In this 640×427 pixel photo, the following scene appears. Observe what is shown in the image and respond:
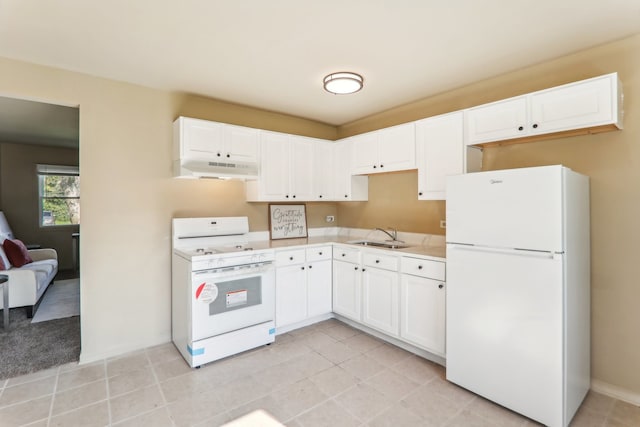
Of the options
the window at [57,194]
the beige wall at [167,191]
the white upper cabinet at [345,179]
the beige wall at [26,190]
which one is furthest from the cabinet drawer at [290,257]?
the beige wall at [26,190]

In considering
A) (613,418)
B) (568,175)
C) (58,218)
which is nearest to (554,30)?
(568,175)

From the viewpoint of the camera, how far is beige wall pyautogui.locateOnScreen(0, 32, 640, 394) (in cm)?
221

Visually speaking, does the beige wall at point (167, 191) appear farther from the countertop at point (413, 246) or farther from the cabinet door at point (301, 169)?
the cabinet door at point (301, 169)

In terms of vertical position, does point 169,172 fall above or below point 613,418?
above

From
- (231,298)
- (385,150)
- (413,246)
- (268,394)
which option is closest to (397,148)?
(385,150)

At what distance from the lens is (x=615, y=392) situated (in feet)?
7.30

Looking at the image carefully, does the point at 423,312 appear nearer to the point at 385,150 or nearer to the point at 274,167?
the point at 385,150

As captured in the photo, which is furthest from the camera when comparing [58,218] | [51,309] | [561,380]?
[58,218]

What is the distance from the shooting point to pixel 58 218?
6.31 metres

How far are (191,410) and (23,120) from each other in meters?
4.61

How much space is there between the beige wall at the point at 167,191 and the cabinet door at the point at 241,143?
356 millimetres

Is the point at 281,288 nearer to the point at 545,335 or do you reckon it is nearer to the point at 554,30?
the point at 545,335

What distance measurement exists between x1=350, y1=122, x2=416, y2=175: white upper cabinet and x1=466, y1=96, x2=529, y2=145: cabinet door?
60cm

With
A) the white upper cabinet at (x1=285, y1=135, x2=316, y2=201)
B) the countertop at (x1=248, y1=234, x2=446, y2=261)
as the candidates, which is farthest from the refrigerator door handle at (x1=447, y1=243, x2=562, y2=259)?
the white upper cabinet at (x1=285, y1=135, x2=316, y2=201)
